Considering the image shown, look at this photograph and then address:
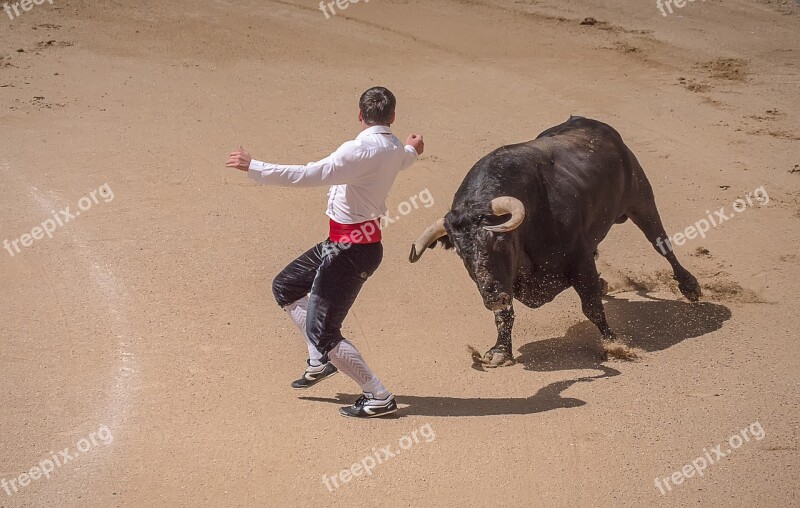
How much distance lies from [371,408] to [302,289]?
39.4 inches

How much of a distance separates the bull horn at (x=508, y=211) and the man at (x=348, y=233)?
42.0 inches

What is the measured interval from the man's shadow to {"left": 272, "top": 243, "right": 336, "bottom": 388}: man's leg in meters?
0.30

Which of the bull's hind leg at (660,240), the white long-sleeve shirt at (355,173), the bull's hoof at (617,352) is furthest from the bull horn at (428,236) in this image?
the bull's hind leg at (660,240)

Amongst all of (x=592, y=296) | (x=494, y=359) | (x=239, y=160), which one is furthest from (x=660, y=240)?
(x=239, y=160)

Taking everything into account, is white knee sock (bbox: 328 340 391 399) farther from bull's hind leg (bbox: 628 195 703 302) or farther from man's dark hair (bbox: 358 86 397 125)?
bull's hind leg (bbox: 628 195 703 302)

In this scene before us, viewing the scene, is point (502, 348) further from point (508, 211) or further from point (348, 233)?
point (348, 233)

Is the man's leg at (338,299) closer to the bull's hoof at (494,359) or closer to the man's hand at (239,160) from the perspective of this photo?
the man's hand at (239,160)

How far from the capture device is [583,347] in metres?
8.70

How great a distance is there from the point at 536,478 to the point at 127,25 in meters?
13.5

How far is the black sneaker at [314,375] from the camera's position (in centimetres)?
730

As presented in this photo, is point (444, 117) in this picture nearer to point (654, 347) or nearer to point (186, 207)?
point (186, 207)

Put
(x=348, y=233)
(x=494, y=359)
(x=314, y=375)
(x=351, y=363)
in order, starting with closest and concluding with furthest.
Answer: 1. (x=348, y=233)
2. (x=351, y=363)
3. (x=314, y=375)
4. (x=494, y=359)

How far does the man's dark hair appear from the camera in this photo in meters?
6.48

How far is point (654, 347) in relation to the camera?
8.65 metres
